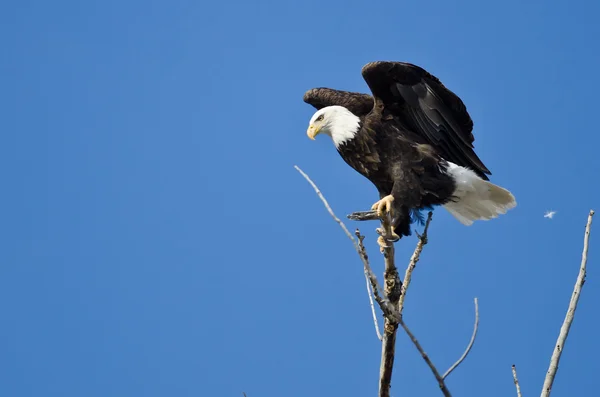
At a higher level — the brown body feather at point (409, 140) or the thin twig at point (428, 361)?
the brown body feather at point (409, 140)

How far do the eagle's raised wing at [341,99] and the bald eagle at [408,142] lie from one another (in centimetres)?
20

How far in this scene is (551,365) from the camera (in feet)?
8.72

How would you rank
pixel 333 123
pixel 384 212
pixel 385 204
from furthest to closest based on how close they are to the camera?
pixel 333 123, pixel 385 204, pixel 384 212

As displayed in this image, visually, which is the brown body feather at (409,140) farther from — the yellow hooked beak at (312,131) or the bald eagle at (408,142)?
the yellow hooked beak at (312,131)

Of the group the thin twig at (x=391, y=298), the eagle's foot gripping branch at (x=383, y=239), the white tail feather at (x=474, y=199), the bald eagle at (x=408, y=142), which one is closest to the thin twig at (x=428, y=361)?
the thin twig at (x=391, y=298)

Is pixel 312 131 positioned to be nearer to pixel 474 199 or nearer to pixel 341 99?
pixel 341 99

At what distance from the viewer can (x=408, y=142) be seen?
4773mm

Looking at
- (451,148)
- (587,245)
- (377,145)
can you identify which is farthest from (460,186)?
(587,245)

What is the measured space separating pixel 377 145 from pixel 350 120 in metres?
0.25

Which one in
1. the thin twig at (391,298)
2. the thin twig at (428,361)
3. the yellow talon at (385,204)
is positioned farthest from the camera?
the yellow talon at (385,204)

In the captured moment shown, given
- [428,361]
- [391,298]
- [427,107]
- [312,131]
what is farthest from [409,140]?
[428,361]

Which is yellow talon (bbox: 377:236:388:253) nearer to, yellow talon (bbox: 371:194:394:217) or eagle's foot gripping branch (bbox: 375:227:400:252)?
eagle's foot gripping branch (bbox: 375:227:400:252)

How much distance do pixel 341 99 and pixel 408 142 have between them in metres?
0.73

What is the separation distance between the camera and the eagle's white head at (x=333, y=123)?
4.89m
